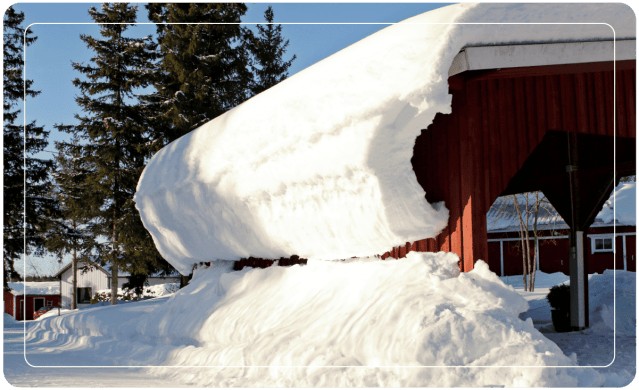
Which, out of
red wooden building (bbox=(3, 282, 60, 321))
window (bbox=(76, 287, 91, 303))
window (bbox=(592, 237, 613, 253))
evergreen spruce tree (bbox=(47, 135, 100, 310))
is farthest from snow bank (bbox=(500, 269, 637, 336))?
window (bbox=(76, 287, 91, 303))

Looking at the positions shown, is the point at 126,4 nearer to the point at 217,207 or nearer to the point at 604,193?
the point at 217,207

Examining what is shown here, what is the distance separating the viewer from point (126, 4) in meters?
19.5

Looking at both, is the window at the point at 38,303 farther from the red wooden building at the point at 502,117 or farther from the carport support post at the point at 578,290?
the red wooden building at the point at 502,117

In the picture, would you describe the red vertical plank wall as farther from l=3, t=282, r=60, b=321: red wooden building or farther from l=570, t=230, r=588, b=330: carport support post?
l=3, t=282, r=60, b=321: red wooden building

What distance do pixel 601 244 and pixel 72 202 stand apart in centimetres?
2001

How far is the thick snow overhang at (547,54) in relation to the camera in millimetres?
4848

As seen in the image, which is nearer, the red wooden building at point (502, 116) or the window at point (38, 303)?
the red wooden building at point (502, 116)

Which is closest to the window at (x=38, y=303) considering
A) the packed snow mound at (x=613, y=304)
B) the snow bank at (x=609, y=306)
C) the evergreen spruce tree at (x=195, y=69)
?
the evergreen spruce tree at (x=195, y=69)

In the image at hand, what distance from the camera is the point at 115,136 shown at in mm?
18484

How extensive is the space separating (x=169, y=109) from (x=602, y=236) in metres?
17.2

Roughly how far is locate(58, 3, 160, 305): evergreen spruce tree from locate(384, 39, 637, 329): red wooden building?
14459 millimetres

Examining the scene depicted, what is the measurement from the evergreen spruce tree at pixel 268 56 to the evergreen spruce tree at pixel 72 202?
278 inches

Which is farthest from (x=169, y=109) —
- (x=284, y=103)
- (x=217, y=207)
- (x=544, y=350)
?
(x=544, y=350)

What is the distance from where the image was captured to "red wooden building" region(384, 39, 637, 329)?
16.0 feet
